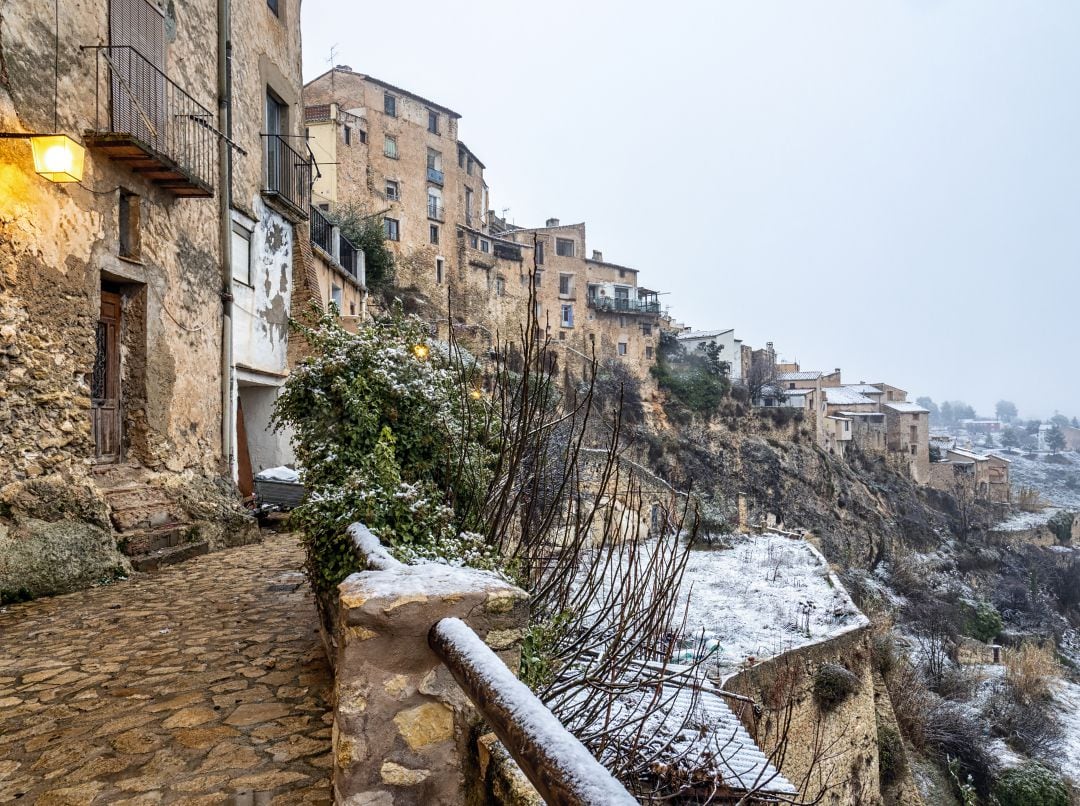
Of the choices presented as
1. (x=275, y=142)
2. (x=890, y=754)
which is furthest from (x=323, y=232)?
(x=890, y=754)

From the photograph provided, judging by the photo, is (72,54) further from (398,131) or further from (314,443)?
(398,131)

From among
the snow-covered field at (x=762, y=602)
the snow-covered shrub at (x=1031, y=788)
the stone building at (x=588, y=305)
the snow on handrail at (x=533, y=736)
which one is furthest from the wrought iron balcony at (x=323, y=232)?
the stone building at (x=588, y=305)

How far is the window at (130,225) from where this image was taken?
7359 mm

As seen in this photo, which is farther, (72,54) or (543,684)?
(72,54)

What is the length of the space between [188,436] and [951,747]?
65.4 feet

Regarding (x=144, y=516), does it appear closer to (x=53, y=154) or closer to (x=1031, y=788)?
(x=53, y=154)

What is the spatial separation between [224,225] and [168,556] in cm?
498

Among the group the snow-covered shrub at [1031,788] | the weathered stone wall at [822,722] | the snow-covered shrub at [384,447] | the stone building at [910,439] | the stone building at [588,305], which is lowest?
the snow-covered shrub at [1031,788]

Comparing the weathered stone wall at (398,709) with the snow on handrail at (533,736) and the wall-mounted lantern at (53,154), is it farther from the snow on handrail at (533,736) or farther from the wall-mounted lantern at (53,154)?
the wall-mounted lantern at (53,154)

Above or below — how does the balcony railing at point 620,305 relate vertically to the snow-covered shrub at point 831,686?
above

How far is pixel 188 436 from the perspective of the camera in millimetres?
8555

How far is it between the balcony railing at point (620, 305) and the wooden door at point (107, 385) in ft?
134

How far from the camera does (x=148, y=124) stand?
7.28 metres

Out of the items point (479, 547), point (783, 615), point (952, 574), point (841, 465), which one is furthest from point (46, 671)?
point (841, 465)
